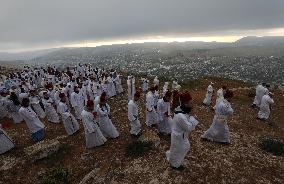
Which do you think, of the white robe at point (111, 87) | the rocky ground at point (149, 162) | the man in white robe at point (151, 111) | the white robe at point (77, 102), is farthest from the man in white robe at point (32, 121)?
the white robe at point (111, 87)

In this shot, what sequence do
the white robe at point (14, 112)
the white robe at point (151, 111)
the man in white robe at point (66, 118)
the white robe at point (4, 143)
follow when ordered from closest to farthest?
1. the white robe at point (4, 143)
2. the white robe at point (151, 111)
3. the man in white robe at point (66, 118)
4. the white robe at point (14, 112)

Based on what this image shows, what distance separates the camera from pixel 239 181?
11164 millimetres

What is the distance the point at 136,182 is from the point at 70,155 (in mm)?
3492

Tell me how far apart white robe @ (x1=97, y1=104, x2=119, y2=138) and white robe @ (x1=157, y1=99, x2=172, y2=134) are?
198 centimetres

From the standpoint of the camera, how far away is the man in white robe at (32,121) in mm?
14227

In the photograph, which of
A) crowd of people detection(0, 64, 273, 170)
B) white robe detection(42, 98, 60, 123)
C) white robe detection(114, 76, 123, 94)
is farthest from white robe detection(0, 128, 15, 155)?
white robe detection(114, 76, 123, 94)

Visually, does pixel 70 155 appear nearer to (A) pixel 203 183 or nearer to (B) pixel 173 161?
(B) pixel 173 161

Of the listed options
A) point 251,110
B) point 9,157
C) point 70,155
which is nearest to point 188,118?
point 70,155

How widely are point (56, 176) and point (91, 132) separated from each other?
7.45 ft

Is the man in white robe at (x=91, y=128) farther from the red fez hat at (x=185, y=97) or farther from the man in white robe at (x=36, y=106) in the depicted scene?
the man in white robe at (x=36, y=106)

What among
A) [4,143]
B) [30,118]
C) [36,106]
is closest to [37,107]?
[36,106]

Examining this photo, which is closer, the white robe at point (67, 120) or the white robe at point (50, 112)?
the white robe at point (67, 120)

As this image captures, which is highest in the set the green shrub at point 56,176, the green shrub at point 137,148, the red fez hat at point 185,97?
the red fez hat at point 185,97

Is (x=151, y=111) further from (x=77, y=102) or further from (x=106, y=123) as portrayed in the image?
(x=77, y=102)
